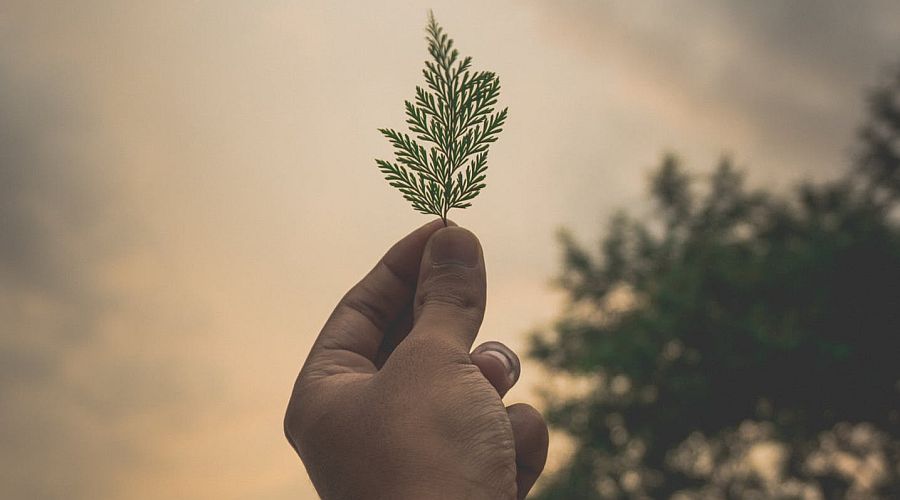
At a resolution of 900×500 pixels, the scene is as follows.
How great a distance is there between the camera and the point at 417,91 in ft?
8.00

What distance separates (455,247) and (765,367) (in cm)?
2355

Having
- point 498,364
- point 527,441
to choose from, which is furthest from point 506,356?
point 527,441

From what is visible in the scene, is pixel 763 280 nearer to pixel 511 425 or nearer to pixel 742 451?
pixel 742 451

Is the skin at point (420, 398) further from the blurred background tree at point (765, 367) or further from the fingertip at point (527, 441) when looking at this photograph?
→ the blurred background tree at point (765, 367)

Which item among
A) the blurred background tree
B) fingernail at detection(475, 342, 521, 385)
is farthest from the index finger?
the blurred background tree

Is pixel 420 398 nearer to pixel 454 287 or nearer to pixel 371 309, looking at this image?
pixel 454 287

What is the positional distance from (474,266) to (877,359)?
24359 millimetres

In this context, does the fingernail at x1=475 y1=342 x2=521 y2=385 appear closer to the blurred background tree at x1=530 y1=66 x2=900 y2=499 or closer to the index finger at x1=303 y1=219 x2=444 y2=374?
the index finger at x1=303 y1=219 x2=444 y2=374

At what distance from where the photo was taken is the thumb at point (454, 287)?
2.68 meters

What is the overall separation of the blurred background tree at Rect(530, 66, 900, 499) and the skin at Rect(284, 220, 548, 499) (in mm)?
22573

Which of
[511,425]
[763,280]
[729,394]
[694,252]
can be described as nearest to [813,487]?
[729,394]

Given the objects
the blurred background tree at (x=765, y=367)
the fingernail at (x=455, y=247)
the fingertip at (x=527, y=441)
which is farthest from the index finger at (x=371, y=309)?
the blurred background tree at (x=765, y=367)

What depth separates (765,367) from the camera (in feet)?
78.9

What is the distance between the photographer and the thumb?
2680 millimetres
